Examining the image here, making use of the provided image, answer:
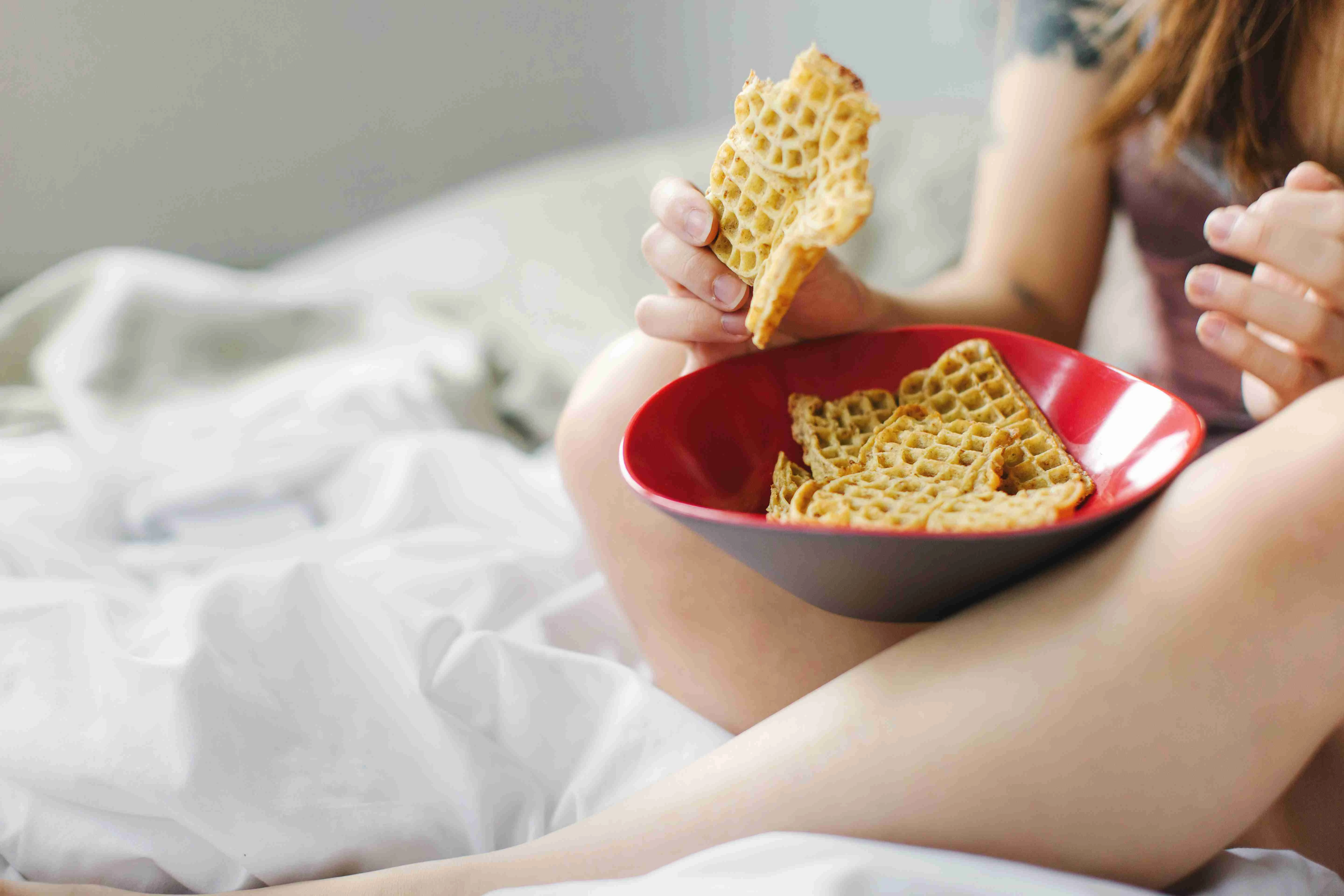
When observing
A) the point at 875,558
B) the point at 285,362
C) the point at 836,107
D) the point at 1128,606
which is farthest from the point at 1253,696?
the point at 285,362

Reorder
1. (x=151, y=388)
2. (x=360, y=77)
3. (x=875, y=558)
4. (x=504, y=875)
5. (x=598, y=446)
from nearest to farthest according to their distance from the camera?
(x=875, y=558) < (x=504, y=875) < (x=598, y=446) < (x=151, y=388) < (x=360, y=77)

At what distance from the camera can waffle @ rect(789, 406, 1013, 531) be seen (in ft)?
1.36

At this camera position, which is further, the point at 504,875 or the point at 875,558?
the point at 504,875

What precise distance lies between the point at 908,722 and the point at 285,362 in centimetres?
91

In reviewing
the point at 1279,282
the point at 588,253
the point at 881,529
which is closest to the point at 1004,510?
the point at 881,529

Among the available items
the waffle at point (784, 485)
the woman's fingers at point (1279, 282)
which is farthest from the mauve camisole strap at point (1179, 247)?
the waffle at point (784, 485)

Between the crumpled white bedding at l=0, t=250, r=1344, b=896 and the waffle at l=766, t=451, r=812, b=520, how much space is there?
0.15 metres

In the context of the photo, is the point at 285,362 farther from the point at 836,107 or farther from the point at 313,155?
the point at 836,107

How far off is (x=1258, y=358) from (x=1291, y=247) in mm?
65

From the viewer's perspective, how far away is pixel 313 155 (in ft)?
4.86

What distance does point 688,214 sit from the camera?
508 millimetres

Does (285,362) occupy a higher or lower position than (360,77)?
lower

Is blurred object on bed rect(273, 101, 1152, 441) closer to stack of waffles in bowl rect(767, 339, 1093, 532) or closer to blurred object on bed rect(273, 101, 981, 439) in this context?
blurred object on bed rect(273, 101, 981, 439)

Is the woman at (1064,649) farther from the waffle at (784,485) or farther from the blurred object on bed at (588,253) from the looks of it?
the blurred object on bed at (588,253)
